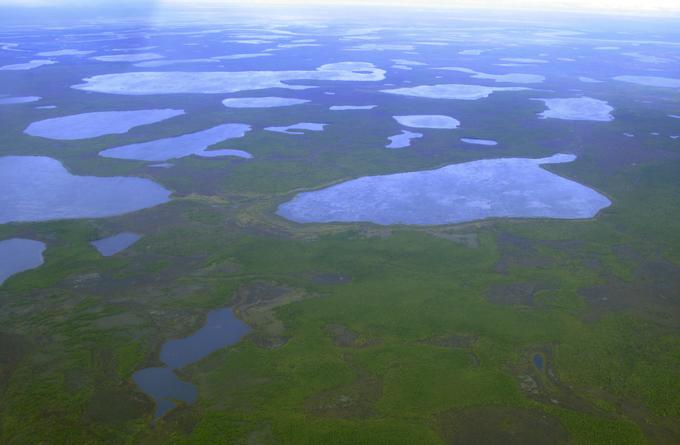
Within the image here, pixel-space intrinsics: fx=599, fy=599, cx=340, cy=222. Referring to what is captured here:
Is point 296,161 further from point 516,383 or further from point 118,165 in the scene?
point 516,383

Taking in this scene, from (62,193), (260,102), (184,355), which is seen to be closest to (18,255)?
(62,193)

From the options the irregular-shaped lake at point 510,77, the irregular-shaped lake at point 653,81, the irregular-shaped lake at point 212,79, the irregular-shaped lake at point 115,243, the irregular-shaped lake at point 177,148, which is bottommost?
the irregular-shaped lake at point 212,79

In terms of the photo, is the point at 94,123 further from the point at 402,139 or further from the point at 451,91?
the point at 451,91

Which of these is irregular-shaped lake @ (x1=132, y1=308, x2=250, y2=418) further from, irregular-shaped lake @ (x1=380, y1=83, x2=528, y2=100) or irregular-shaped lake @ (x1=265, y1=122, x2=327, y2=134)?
irregular-shaped lake @ (x1=380, y1=83, x2=528, y2=100)

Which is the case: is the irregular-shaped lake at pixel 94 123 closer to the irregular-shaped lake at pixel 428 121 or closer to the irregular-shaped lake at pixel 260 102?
the irregular-shaped lake at pixel 260 102

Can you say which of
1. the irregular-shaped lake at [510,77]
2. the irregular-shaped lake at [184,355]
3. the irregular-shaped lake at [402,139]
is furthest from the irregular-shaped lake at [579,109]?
the irregular-shaped lake at [184,355]

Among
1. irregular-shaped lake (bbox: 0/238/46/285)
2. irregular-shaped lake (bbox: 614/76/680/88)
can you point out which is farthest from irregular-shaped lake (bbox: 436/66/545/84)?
irregular-shaped lake (bbox: 0/238/46/285)
